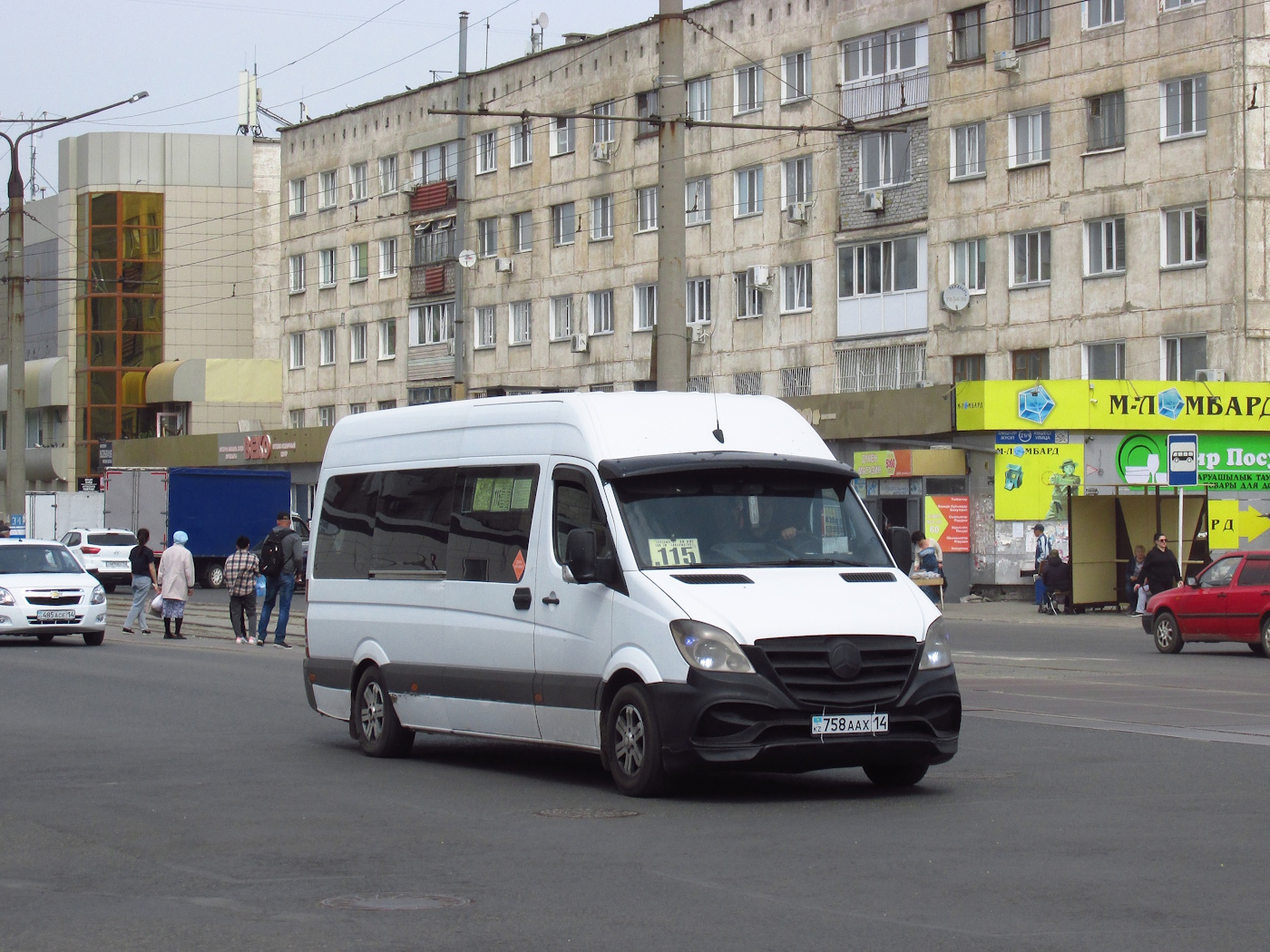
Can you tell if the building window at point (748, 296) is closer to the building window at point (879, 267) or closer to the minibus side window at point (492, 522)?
the building window at point (879, 267)

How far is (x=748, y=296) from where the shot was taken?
52438 millimetres

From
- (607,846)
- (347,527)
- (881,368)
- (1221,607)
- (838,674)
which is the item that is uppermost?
(881,368)

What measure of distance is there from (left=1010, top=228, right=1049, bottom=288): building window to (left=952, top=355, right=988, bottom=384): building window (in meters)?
2.13

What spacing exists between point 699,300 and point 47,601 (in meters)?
28.4

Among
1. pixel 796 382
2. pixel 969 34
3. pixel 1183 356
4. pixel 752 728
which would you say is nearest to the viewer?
pixel 752 728

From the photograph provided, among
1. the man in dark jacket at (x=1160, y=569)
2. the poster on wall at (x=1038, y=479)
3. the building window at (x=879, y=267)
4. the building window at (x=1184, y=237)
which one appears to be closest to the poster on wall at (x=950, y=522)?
the poster on wall at (x=1038, y=479)

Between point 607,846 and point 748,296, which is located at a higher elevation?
point 748,296

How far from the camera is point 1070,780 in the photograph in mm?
11477

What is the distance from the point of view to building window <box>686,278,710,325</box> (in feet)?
176

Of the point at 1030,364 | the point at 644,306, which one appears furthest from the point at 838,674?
the point at 644,306

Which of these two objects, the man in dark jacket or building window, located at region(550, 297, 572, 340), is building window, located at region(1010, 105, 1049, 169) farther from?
building window, located at region(550, 297, 572, 340)

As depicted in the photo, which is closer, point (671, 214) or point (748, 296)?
point (671, 214)

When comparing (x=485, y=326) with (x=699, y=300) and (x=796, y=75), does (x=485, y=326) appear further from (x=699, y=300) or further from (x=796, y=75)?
(x=796, y=75)

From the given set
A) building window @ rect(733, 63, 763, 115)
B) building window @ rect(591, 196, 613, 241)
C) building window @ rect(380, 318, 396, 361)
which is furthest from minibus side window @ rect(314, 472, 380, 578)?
building window @ rect(380, 318, 396, 361)
